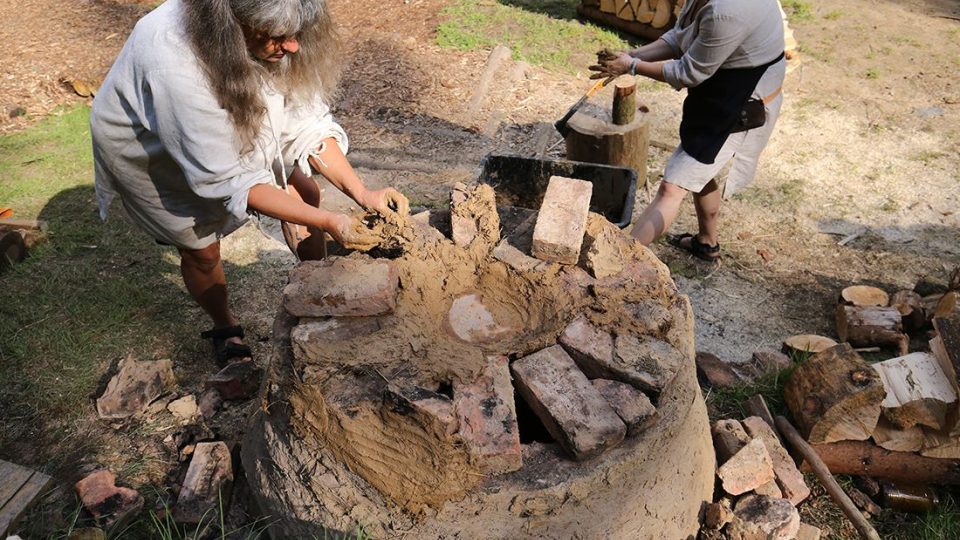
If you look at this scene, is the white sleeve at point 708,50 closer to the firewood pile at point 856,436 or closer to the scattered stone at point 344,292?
the firewood pile at point 856,436

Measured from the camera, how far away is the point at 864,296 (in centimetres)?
372

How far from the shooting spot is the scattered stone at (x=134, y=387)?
309 centimetres

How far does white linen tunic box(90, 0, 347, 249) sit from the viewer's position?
2283 millimetres

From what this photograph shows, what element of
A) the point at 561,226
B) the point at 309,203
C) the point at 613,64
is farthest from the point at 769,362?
the point at 309,203

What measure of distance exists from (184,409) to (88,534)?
776mm

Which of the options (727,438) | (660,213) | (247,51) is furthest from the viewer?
(660,213)

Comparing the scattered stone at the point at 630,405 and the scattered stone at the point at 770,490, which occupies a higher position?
the scattered stone at the point at 630,405

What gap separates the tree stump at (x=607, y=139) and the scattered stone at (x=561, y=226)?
1.98 m

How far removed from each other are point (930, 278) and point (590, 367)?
2910 mm

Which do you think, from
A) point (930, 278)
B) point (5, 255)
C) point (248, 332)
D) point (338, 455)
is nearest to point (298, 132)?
point (248, 332)

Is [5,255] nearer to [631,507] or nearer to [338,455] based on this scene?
[338,455]

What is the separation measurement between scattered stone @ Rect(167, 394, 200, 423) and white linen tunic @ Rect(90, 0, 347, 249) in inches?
28.1

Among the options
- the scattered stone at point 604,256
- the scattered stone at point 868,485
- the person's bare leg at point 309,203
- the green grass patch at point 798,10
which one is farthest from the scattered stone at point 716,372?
the green grass patch at point 798,10

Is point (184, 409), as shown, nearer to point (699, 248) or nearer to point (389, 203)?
point (389, 203)
